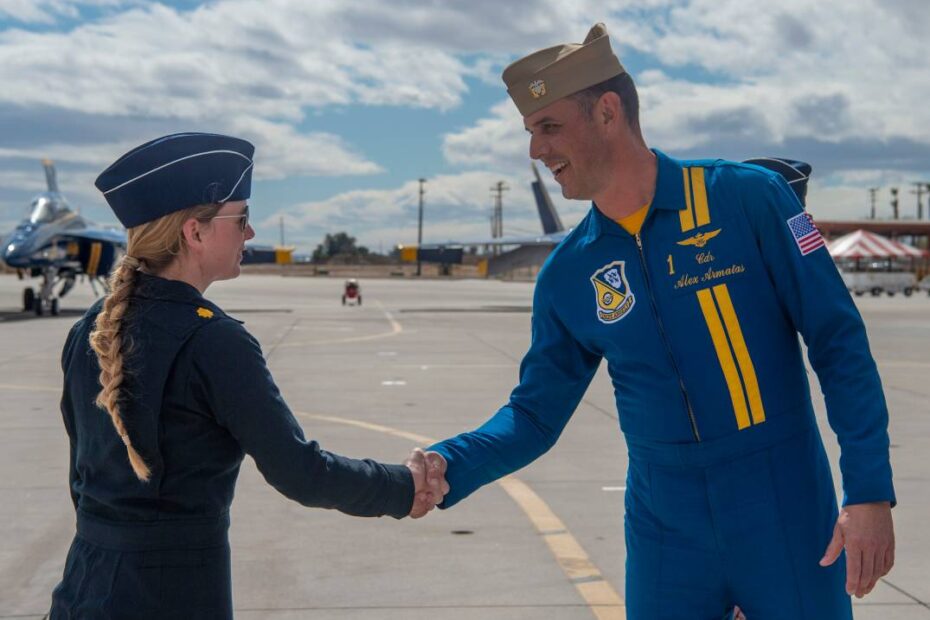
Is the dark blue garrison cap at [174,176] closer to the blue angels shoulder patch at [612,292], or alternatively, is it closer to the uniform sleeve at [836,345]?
the blue angels shoulder patch at [612,292]

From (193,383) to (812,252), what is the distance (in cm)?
147

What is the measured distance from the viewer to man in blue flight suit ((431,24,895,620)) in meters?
2.58

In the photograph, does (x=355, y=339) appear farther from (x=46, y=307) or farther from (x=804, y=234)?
(x=804, y=234)

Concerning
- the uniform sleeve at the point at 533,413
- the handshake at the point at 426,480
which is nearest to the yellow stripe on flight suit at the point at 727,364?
the uniform sleeve at the point at 533,413

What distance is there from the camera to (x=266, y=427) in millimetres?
2379

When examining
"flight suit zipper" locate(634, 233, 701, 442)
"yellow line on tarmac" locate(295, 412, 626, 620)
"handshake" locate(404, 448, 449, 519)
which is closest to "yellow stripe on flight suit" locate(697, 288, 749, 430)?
"flight suit zipper" locate(634, 233, 701, 442)

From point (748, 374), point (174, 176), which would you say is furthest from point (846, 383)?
point (174, 176)

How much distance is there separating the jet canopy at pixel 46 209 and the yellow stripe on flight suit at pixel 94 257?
132cm

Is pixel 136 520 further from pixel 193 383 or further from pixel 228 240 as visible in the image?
pixel 228 240

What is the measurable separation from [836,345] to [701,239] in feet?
1.42

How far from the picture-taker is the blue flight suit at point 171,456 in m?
2.31

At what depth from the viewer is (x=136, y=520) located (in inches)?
91.5

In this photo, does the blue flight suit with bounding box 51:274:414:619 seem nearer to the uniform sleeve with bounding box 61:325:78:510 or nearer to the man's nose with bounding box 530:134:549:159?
the uniform sleeve with bounding box 61:325:78:510

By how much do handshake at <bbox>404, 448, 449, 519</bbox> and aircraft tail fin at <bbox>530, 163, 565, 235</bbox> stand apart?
61.8m
